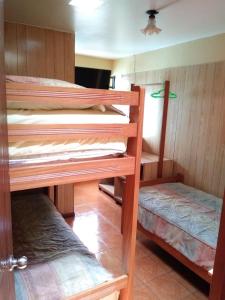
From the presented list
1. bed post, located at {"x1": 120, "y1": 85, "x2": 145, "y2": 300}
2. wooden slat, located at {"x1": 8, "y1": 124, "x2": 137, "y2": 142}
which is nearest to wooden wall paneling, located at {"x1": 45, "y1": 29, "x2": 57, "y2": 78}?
bed post, located at {"x1": 120, "y1": 85, "x2": 145, "y2": 300}

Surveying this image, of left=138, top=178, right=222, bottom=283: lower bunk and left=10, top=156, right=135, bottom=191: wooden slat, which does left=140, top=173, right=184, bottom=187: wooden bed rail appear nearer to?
left=138, top=178, right=222, bottom=283: lower bunk

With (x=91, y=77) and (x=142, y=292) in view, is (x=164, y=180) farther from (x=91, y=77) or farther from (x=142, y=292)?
(x=91, y=77)

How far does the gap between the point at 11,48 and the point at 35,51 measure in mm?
273

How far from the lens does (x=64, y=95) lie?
1180mm

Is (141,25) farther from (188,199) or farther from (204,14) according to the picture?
(188,199)

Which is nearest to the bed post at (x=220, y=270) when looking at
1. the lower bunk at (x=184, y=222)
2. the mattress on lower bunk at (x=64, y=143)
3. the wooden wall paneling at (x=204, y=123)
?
the mattress on lower bunk at (x=64, y=143)

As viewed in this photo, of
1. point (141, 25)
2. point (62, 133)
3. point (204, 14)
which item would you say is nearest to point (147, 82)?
point (141, 25)

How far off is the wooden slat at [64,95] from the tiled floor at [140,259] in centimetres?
164

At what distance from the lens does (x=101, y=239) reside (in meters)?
2.95

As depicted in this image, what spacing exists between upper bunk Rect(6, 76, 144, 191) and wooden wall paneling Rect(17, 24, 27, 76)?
1817mm

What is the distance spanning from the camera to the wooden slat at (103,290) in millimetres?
1418

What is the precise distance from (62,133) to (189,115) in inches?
104

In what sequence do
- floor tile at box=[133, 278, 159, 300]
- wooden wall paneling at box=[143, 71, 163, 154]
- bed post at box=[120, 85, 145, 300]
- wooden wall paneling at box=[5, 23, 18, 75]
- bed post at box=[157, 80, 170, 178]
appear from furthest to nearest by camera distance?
wooden wall paneling at box=[143, 71, 163, 154] → bed post at box=[157, 80, 170, 178] → wooden wall paneling at box=[5, 23, 18, 75] → floor tile at box=[133, 278, 159, 300] → bed post at box=[120, 85, 145, 300]

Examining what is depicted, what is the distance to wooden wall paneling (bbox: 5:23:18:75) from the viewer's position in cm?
276
